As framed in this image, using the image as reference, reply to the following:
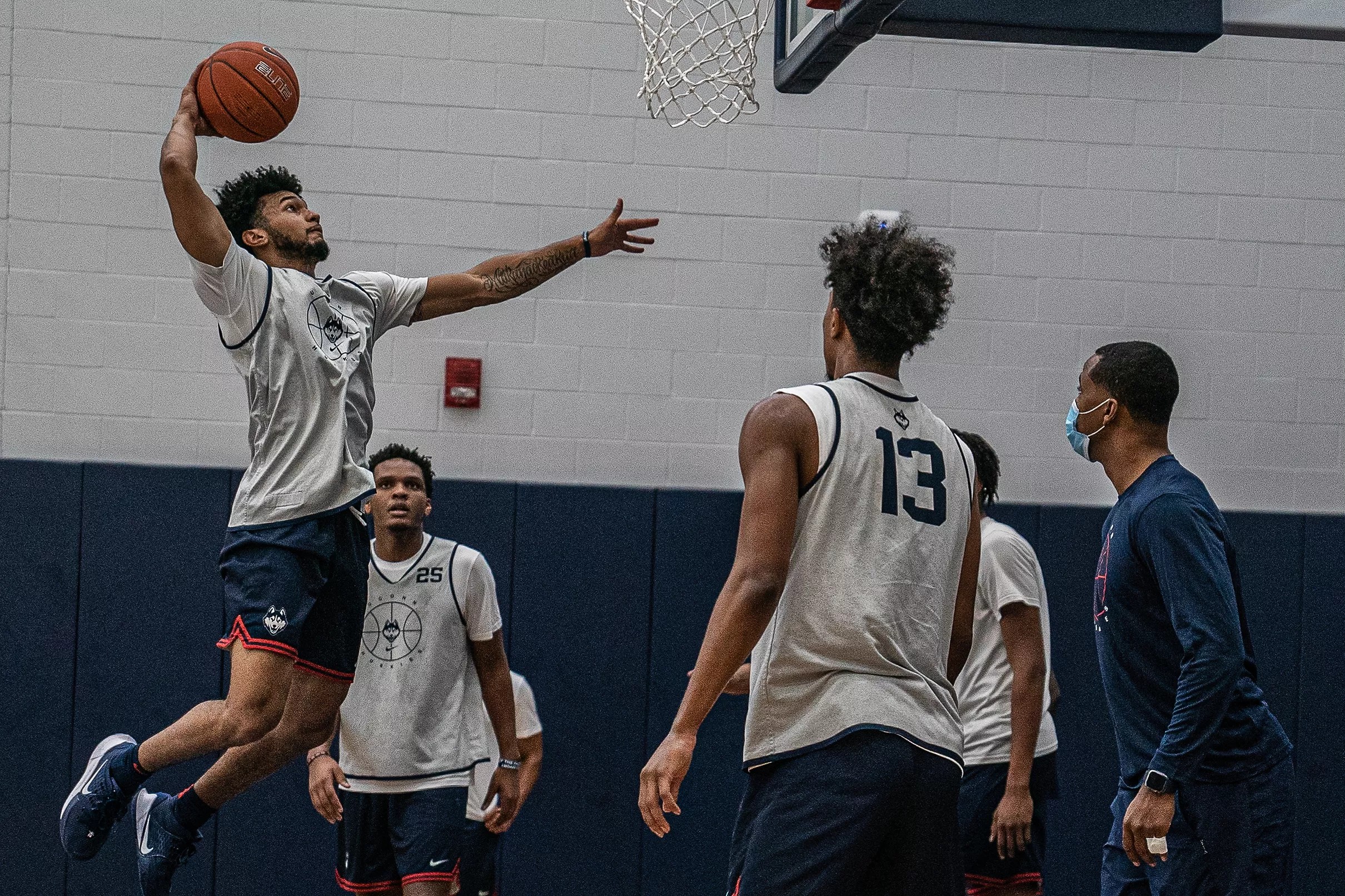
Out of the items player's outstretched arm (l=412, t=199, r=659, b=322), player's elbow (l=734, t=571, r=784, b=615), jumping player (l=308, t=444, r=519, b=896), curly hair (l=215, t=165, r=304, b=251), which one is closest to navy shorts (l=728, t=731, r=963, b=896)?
player's elbow (l=734, t=571, r=784, b=615)

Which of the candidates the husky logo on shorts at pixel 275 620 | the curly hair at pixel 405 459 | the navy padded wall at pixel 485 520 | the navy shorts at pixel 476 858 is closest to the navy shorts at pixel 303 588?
the husky logo on shorts at pixel 275 620

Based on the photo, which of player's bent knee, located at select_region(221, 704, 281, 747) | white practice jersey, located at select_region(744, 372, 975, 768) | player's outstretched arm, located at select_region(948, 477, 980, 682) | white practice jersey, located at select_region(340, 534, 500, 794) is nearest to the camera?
white practice jersey, located at select_region(744, 372, 975, 768)

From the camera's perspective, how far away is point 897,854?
281 cm

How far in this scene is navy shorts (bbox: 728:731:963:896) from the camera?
2.73 m

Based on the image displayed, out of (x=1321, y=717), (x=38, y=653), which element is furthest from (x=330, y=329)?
(x=1321, y=717)

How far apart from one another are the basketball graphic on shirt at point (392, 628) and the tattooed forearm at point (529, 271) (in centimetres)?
140

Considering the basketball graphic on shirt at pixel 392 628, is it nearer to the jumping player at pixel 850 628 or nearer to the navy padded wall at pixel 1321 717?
the jumping player at pixel 850 628

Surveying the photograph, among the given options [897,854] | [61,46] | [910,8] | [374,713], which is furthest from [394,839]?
[61,46]

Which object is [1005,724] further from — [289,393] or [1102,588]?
[289,393]

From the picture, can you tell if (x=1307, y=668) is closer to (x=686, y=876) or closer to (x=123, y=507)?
(x=686, y=876)

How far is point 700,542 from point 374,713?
1.90 m

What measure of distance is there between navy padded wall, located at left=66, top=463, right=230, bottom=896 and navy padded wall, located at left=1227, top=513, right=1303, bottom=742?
4800 mm

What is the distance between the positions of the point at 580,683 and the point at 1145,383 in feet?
11.3

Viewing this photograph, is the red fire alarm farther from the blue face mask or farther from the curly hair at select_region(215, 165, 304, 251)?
the blue face mask
